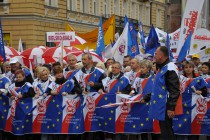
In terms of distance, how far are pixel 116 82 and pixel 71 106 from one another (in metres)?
1.08

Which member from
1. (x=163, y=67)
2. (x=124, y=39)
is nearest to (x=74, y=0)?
(x=124, y=39)

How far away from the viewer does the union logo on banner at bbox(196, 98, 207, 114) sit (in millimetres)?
11484

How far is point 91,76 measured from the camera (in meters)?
12.0

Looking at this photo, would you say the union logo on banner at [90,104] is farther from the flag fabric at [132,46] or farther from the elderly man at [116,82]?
the flag fabric at [132,46]

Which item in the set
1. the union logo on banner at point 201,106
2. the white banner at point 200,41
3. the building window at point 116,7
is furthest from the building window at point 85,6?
the union logo on banner at point 201,106

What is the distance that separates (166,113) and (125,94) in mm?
2571

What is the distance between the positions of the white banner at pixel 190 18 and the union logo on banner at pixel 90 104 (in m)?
4.52

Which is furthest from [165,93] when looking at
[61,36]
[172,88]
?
[61,36]

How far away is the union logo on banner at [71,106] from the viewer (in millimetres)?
12039

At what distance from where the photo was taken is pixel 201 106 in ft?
37.8

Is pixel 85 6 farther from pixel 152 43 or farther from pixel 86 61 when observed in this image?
pixel 86 61

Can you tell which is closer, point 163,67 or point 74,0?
point 163,67

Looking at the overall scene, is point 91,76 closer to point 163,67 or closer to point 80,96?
point 80,96

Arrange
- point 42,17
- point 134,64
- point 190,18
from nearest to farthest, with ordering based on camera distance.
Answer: point 134,64, point 190,18, point 42,17
